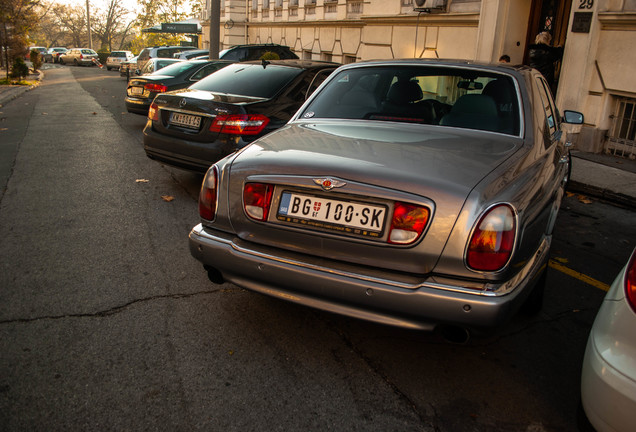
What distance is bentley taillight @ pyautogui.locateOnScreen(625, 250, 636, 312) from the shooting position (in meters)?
2.02

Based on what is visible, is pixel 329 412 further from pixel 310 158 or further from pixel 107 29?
pixel 107 29

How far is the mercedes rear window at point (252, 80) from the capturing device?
20.3 feet

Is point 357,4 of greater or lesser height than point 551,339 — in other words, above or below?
above

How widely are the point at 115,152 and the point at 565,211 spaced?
6.54m

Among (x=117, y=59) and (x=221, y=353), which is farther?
(x=117, y=59)

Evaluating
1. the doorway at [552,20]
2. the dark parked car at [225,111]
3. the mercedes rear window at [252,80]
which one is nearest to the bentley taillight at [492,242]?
the dark parked car at [225,111]

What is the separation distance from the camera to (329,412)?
258 cm

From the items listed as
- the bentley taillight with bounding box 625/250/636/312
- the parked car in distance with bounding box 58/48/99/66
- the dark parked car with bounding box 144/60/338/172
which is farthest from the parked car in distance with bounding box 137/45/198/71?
the parked car in distance with bounding box 58/48/99/66

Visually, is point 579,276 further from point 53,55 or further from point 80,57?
point 53,55

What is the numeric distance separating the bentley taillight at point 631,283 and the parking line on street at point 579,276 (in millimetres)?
2324

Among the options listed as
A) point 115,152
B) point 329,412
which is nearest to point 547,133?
point 329,412

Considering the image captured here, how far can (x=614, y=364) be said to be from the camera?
1.97m

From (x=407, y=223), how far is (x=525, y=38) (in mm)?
12116

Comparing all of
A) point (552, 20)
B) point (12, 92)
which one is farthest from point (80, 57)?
point (552, 20)
